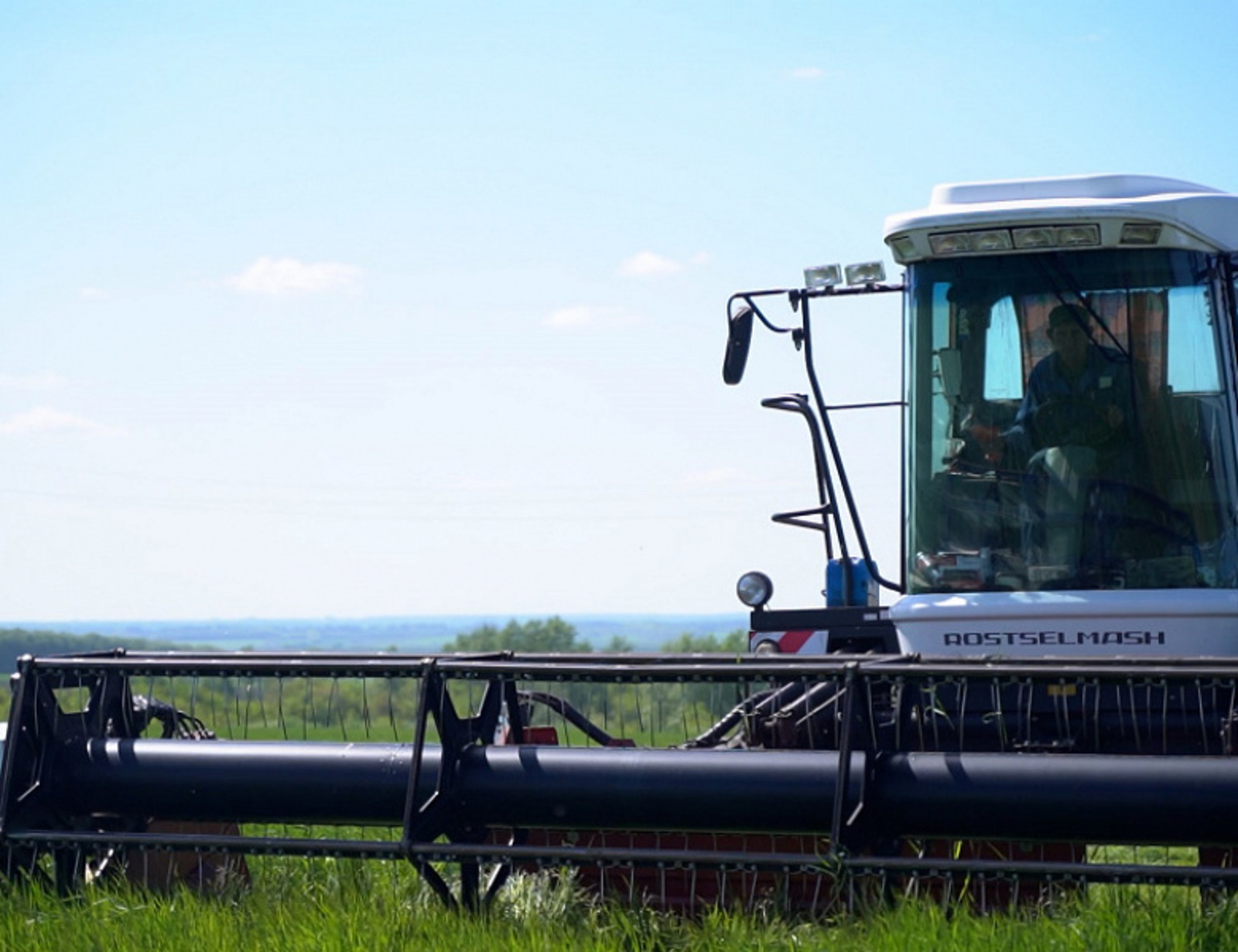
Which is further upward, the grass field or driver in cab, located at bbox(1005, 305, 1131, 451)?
driver in cab, located at bbox(1005, 305, 1131, 451)

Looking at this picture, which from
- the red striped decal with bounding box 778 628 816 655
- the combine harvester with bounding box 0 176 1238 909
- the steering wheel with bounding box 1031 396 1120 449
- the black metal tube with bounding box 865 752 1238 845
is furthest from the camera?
the red striped decal with bounding box 778 628 816 655

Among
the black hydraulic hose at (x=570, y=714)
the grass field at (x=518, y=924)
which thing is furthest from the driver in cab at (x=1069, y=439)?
the black hydraulic hose at (x=570, y=714)

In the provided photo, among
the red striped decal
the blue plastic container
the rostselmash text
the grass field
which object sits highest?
the blue plastic container

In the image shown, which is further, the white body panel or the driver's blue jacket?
the driver's blue jacket

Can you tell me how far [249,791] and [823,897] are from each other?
70.7 inches

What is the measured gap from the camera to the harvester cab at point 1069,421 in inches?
236

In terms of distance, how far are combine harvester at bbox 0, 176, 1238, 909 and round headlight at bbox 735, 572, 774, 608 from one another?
0.03 metres

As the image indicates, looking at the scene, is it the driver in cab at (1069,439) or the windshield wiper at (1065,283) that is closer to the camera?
the driver in cab at (1069,439)

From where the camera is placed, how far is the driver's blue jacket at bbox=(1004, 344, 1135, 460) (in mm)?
6148

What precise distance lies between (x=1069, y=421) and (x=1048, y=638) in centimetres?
80

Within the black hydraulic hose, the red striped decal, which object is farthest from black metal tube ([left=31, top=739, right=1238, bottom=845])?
the red striped decal

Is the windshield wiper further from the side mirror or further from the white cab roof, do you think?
the side mirror

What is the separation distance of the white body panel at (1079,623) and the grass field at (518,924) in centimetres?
117

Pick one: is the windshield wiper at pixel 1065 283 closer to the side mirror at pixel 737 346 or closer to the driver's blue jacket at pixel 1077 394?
the driver's blue jacket at pixel 1077 394
